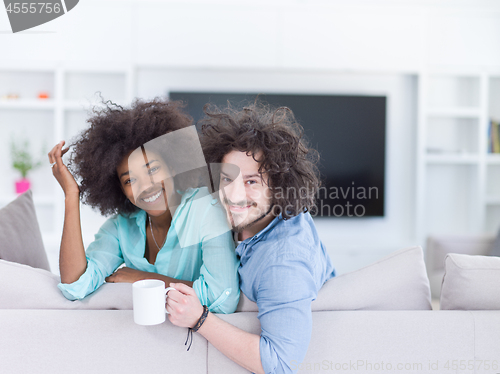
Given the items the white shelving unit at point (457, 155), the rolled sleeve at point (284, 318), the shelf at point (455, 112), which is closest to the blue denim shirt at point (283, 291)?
the rolled sleeve at point (284, 318)

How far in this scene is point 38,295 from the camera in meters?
0.91

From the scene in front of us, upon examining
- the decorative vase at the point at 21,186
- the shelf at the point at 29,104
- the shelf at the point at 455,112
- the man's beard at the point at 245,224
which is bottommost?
the decorative vase at the point at 21,186

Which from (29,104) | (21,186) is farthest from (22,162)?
(29,104)

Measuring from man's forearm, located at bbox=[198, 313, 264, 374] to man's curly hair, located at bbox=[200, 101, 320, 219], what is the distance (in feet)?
1.00

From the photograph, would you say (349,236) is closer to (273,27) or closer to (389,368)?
(273,27)

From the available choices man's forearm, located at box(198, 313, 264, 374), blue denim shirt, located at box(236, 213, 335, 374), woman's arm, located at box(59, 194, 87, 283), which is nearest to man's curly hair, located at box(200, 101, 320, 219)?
blue denim shirt, located at box(236, 213, 335, 374)

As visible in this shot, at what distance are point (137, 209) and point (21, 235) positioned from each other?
0.38 m

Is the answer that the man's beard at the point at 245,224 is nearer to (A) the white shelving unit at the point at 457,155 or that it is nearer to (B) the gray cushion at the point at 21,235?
(B) the gray cushion at the point at 21,235

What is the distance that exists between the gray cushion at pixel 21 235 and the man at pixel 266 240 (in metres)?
0.65

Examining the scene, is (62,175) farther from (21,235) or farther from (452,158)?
(452,158)

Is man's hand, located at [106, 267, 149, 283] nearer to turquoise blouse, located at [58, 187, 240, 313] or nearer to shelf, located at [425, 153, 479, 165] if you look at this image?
turquoise blouse, located at [58, 187, 240, 313]

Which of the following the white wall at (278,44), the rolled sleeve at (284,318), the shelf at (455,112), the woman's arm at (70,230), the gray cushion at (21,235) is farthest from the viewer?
the shelf at (455,112)

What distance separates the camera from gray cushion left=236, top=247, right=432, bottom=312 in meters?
0.90

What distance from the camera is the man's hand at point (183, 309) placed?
80 centimetres
